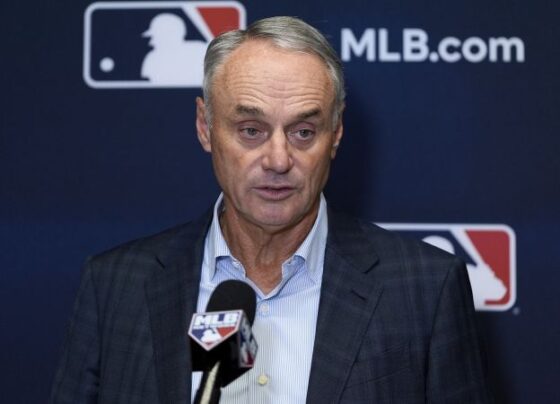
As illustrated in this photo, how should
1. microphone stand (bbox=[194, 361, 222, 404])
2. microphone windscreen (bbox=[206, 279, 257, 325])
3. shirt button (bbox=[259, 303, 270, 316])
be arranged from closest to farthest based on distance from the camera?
microphone stand (bbox=[194, 361, 222, 404]) < microphone windscreen (bbox=[206, 279, 257, 325]) < shirt button (bbox=[259, 303, 270, 316])

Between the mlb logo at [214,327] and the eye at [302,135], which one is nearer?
the mlb logo at [214,327]

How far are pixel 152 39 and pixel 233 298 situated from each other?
3.42 feet

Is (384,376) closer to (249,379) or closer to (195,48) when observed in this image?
(249,379)

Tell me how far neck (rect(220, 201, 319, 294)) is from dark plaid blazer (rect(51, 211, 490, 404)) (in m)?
0.06

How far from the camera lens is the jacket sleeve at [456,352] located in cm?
152

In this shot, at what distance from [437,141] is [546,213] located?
265mm

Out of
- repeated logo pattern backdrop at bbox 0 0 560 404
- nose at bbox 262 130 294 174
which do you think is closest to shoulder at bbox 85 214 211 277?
nose at bbox 262 130 294 174

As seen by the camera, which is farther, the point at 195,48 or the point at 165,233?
the point at 195,48

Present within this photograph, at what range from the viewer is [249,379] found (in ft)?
4.99

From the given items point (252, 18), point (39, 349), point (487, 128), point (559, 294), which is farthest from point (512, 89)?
point (39, 349)

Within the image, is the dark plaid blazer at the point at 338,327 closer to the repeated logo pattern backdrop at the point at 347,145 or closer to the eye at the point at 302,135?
the eye at the point at 302,135

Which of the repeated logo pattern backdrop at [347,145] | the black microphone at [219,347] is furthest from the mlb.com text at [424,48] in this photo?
the black microphone at [219,347]

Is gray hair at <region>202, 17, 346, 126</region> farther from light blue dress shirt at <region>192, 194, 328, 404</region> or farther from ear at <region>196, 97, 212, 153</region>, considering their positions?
light blue dress shirt at <region>192, 194, 328, 404</region>

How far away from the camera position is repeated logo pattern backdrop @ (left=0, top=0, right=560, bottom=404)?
1.97 meters
